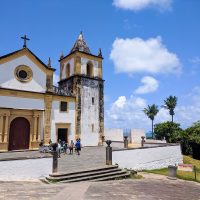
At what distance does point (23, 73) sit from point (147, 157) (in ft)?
42.6

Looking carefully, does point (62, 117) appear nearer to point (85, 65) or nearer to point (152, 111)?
point (85, 65)

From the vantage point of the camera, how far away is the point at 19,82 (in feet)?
74.4

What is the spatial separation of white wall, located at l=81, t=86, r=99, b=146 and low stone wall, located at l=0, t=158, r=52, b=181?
12.1 metres

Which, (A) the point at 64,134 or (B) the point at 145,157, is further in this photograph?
(A) the point at 64,134

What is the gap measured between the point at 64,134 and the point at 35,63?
7.33m

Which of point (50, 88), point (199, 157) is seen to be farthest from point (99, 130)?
point (199, 157)

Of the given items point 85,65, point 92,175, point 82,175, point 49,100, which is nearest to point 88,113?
point 49,100

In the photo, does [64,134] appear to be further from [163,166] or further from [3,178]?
[3,178]

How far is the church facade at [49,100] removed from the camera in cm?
2209

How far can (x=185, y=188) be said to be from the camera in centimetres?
1324

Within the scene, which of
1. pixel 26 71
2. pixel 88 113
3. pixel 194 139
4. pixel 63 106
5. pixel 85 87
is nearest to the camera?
pixel 26 71

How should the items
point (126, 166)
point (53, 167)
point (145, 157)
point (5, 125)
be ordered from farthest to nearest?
point (5, 125) < point (145, 157) < point (126, 166) < point (53, 167)

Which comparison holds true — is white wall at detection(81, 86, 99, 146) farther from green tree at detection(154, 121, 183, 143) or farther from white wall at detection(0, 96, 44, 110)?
green tree at detection(154, 121, 183, 143)

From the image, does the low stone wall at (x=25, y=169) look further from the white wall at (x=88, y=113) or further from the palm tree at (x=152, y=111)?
the palm tree at (x=152, y=111)
